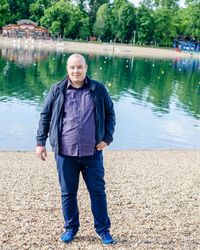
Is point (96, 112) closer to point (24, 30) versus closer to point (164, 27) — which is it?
point (24, 30)

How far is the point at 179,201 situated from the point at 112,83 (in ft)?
98.9

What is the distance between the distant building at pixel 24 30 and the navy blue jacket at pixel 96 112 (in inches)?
3870

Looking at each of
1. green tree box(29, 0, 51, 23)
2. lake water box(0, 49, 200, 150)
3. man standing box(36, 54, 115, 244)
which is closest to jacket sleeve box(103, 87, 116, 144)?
man standing box(36, 54, 115, 244)

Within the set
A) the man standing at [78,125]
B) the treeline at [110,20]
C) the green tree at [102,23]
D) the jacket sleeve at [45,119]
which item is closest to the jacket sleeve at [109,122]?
the man standing at [78,125]

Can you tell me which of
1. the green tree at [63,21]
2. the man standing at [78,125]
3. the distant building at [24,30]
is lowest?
the distant building at [24,30]

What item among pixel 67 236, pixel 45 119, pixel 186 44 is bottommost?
pixel 186 44

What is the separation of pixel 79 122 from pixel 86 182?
74 cm

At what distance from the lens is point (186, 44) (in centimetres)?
11681

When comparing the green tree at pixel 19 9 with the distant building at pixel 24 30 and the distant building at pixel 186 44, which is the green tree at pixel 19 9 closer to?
the distant building at pixel 24 30

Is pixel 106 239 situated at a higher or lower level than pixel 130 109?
higher

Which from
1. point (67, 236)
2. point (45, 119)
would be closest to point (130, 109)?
point (67, 236)

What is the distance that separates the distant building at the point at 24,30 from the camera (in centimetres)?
10025

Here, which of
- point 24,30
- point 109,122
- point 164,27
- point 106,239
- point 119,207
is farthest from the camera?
point 164,27

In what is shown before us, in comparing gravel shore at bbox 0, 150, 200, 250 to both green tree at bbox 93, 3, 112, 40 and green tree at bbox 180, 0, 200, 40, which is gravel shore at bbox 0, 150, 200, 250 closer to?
green tree at bbox 93, 3, 112, 40
